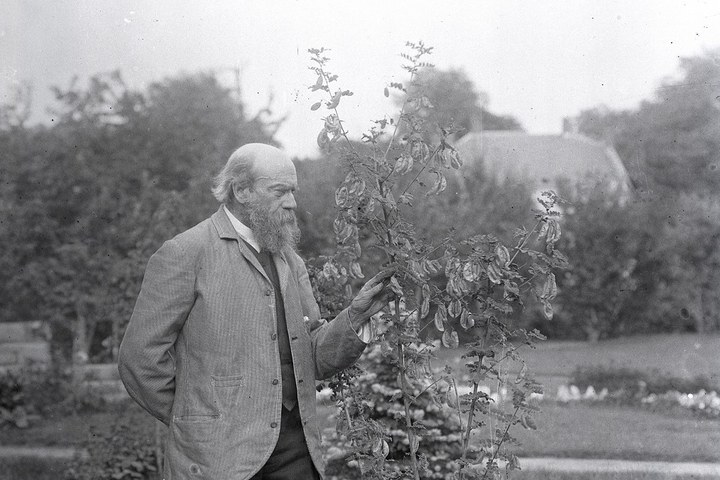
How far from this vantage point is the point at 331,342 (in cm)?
283

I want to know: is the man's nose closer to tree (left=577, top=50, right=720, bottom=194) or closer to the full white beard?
the full white beard

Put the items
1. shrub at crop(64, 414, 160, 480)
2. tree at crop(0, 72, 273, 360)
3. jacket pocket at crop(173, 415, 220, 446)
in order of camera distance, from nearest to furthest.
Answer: jacket pocket at crop(173, 415, 220, 446)
shrub at crop(64, 414, 160, 480)
tree at crop(0, 72, 273, 360)

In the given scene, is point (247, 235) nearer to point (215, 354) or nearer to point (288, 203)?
point (288, 203)

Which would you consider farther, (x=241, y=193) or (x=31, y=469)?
(x=31, y=469)

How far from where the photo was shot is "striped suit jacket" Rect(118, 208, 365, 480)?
8.61 ft

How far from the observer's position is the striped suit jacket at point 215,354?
2.62 metres

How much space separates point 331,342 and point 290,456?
1.25 ft

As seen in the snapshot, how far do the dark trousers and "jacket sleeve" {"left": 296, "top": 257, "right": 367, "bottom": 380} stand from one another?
0.19 meters

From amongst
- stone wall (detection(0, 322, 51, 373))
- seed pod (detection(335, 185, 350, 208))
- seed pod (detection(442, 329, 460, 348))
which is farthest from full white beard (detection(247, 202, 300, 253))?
stone wall (detection(0, 322, 51, 373))

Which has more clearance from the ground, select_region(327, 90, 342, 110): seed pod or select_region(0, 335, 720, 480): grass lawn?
select_region(327, 90, 342, 110): seed pod

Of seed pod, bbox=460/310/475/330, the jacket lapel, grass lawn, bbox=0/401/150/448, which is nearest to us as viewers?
the jacket lapel

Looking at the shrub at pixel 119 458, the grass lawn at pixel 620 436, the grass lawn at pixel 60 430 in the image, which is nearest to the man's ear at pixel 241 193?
the shrub at pixel 119 458

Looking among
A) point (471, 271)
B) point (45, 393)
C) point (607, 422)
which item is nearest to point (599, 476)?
point (607, 422)

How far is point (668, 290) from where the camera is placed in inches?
285
